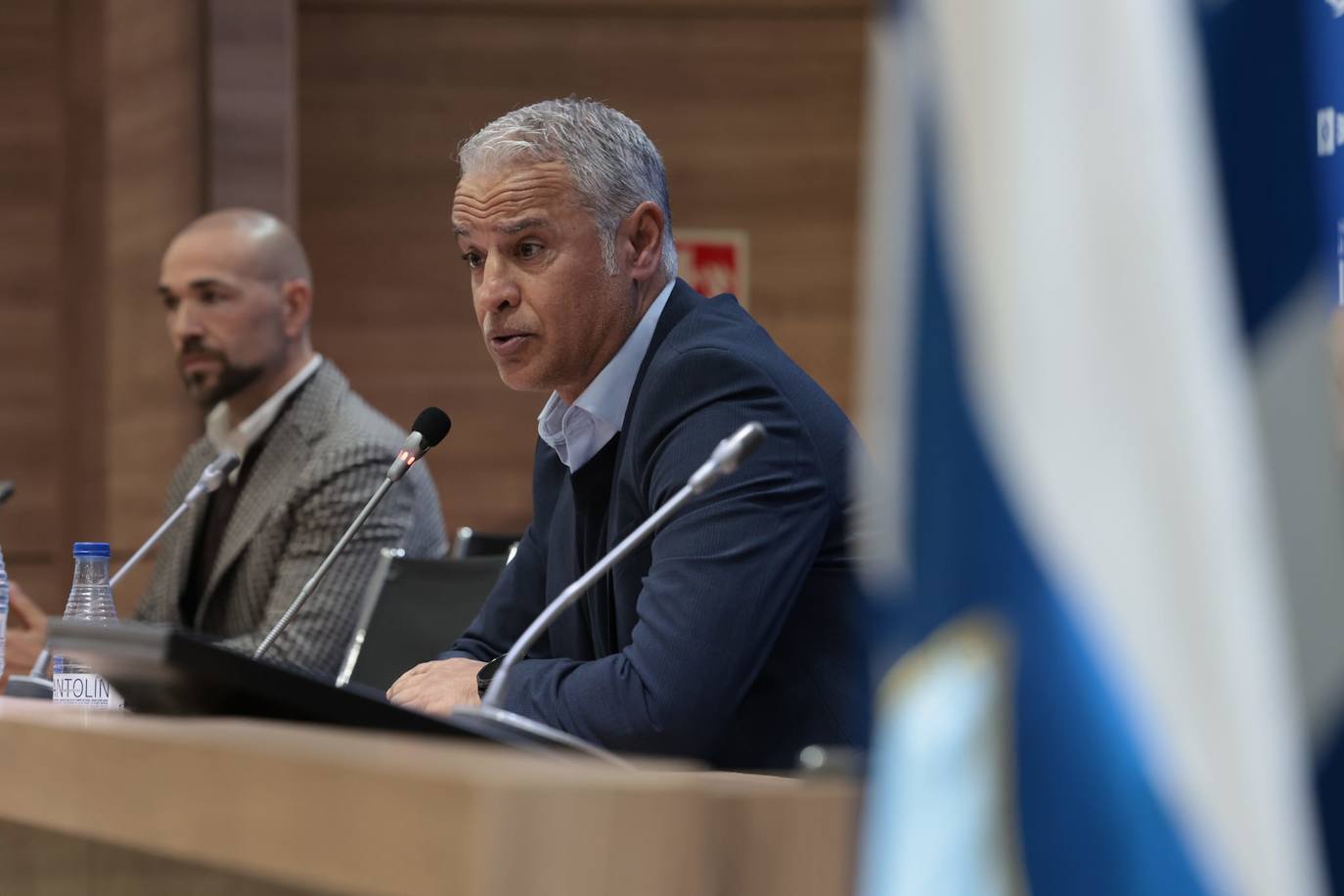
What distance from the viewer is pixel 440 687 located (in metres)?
2.30

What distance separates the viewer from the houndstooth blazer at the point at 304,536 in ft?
12.2

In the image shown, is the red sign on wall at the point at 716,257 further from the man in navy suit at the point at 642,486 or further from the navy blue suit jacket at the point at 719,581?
the navy blue suit jacket at the point at 719,581

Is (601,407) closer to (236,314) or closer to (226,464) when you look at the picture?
(226,464)

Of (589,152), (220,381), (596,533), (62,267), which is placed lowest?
Answer: (596,533)

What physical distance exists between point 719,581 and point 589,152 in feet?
2.34

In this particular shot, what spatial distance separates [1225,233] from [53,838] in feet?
3.57

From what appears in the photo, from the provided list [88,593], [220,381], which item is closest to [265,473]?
[220,381]

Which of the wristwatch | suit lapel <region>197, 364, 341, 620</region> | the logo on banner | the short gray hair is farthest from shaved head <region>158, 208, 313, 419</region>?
the logo on banner

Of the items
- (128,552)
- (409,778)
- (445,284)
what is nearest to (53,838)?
(409,778)

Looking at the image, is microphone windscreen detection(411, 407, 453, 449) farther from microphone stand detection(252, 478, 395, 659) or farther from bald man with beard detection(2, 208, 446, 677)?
bald man with beard detection(2, 208, 446, 677)

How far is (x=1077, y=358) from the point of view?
70 centimetres

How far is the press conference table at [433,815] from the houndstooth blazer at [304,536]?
2.69 metres

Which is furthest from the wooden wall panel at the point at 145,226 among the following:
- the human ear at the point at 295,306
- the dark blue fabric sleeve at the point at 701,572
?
the dark blue fabric sleeve at the point at 701,572

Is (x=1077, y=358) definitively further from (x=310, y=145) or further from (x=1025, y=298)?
(x=310, y=145)
